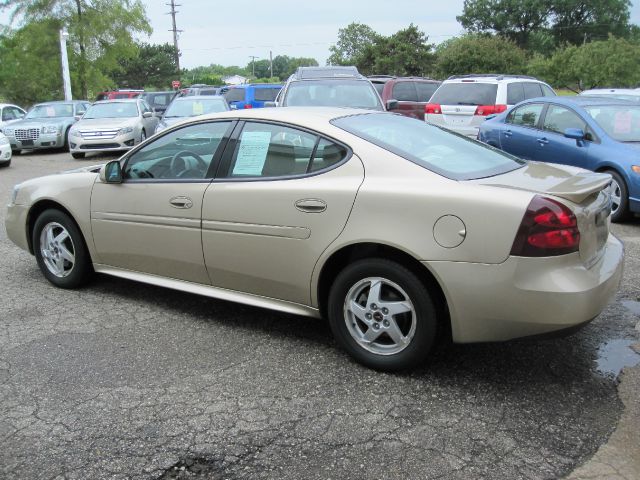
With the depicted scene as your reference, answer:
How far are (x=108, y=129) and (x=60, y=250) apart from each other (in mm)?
10489

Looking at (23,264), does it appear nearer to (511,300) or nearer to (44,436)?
(44,436)

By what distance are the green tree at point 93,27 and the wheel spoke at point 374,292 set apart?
98.9 feet

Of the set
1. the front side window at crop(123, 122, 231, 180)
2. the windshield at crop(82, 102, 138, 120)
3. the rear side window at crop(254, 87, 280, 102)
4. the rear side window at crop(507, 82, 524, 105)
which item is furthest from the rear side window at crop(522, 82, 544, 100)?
the rear side window at crop(254, 87, 280, 102)

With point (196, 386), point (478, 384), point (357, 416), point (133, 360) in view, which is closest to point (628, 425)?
point (478, 384)

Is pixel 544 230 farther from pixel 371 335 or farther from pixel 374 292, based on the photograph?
pixel 371 335

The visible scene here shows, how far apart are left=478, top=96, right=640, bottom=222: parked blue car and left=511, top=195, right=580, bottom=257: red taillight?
4602 mm

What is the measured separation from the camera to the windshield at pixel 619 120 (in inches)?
301

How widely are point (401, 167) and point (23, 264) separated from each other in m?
4.21

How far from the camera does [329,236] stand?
139 inches

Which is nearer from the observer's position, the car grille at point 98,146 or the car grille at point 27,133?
the car grille at point 98,146

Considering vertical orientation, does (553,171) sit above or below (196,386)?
above

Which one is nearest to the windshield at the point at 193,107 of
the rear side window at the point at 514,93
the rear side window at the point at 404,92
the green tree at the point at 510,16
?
the rear side window at the point at 404,92

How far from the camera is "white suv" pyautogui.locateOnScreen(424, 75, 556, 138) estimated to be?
12.2 meters

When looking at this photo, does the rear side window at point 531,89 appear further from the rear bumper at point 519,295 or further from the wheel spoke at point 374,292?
the wheel spoke at point 374,292
